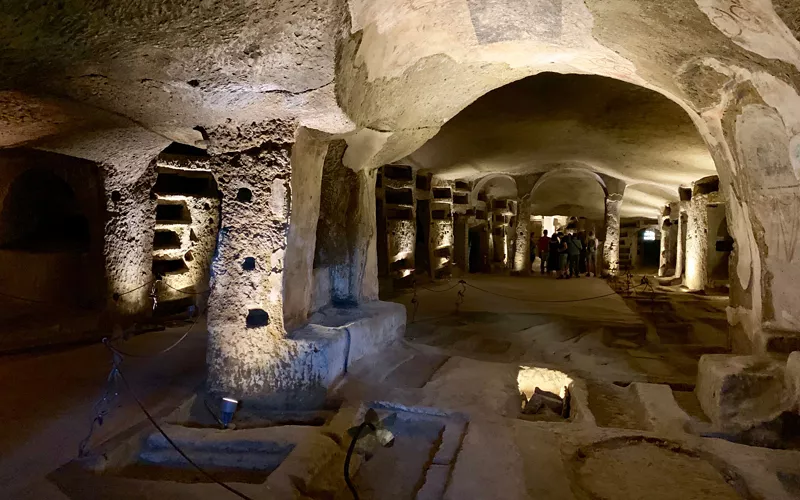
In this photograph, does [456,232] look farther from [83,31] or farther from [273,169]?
[83,31]

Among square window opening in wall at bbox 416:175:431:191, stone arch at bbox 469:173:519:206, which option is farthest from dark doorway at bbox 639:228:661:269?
square window opening in wall at bbox 416:175:431:191

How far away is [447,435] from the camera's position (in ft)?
10.6

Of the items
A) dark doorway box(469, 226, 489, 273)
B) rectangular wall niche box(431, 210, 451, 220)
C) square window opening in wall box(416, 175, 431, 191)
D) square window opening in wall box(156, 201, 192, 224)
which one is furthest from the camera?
dark doorway box(469, 226, 489, 273)

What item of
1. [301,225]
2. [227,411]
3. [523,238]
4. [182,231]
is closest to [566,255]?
[523,238]

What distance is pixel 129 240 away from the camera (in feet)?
21.1

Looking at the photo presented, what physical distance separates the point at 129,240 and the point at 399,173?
5.93 m

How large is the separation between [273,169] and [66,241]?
5208mm

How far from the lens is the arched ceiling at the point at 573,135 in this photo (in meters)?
7.13

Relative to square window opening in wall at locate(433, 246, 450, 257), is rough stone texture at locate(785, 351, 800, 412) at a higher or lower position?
lower

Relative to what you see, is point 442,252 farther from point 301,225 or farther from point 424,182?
point 301,225

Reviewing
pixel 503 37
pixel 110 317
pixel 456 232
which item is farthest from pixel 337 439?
pixel 456 232

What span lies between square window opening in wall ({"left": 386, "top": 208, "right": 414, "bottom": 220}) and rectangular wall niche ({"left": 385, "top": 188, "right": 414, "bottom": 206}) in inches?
6.8

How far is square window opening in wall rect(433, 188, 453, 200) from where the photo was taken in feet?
40.1

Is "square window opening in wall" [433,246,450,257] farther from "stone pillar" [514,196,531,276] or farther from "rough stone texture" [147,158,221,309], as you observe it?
"rough stone texture" [147,158,221,309]
